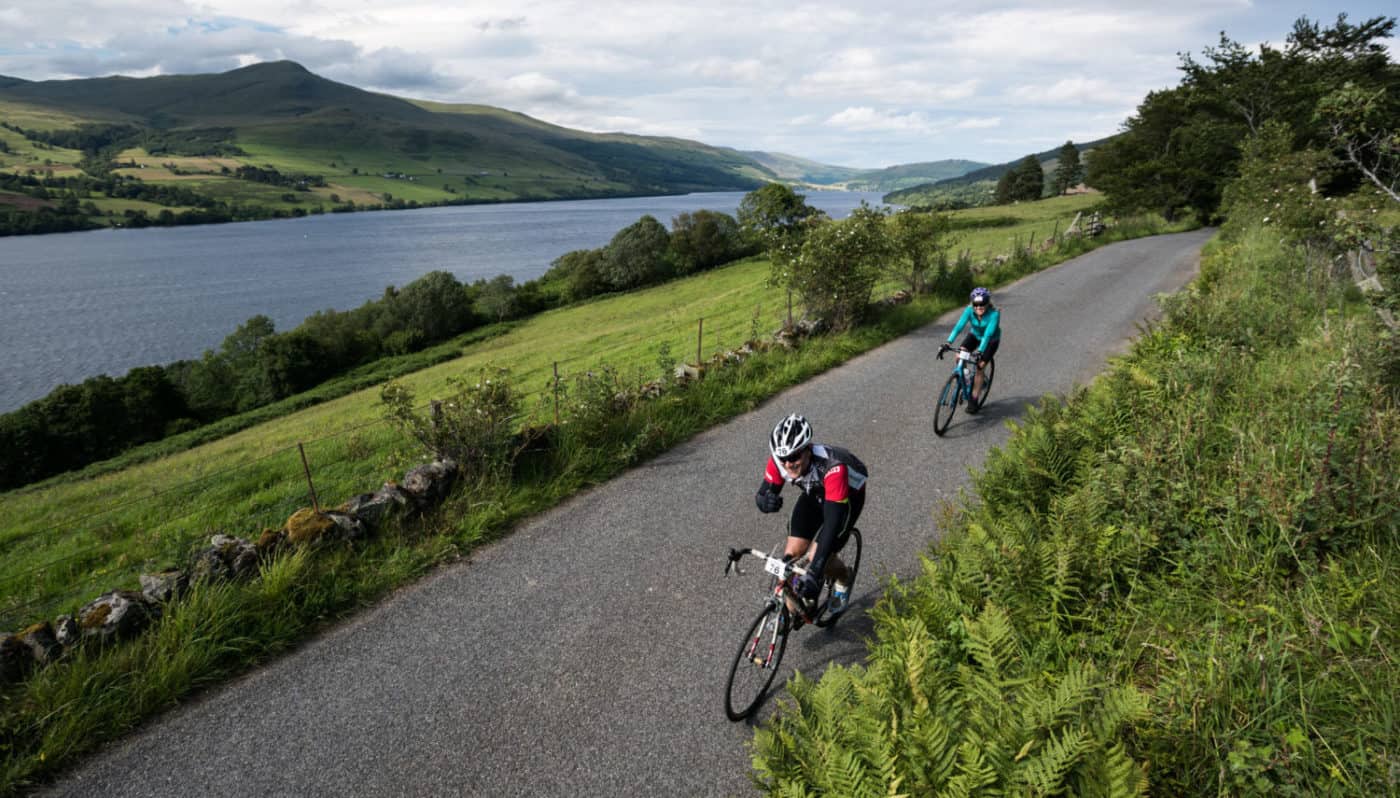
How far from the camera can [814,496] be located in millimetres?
5156

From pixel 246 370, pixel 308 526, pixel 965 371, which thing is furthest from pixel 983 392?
pixel 246 370

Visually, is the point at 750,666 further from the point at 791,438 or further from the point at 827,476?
the point at 791,438

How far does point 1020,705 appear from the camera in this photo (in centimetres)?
312

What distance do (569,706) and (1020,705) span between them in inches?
129

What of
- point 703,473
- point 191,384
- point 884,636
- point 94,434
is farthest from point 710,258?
point 884,636

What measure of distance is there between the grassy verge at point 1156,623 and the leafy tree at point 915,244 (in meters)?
12.2

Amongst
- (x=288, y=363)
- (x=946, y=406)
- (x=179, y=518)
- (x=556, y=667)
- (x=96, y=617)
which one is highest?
A: (x=946, y=406)

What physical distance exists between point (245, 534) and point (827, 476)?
8854 millimetres

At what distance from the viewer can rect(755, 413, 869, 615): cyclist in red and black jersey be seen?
4.82 meters

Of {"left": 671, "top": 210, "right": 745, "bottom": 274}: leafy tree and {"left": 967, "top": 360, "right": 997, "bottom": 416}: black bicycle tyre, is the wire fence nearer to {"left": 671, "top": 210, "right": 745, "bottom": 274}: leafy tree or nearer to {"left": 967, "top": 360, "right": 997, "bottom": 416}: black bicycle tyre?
{"left": 967, "top": 360, "right": 997, "bottom": 416}: black bicycle tyre

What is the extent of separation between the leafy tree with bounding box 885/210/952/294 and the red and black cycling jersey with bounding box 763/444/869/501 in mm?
13813

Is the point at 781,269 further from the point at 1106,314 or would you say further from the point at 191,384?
the point at 191,384

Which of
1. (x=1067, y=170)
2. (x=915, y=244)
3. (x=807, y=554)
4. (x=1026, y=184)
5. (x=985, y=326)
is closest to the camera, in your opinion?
(x=807, y=554)

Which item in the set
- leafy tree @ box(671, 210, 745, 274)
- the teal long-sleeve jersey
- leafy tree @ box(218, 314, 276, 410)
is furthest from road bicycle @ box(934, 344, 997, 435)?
leafy tree @ box(671, 210, 745, 274)
